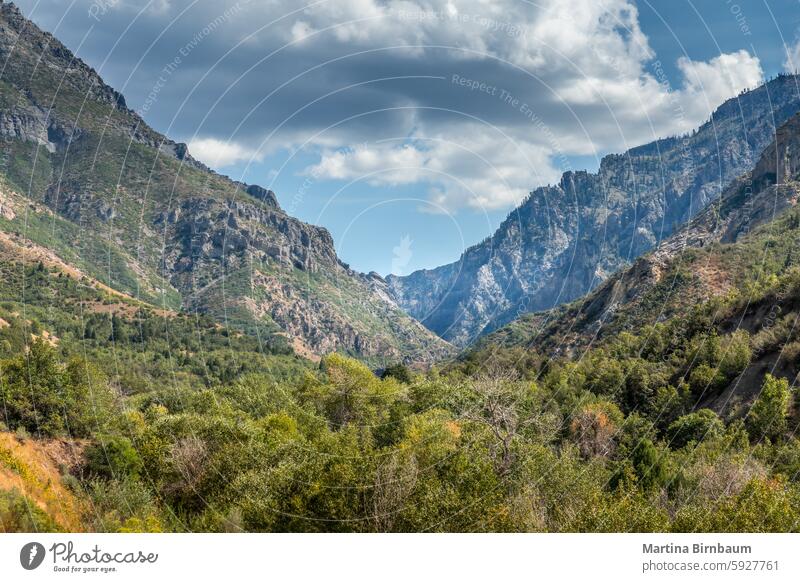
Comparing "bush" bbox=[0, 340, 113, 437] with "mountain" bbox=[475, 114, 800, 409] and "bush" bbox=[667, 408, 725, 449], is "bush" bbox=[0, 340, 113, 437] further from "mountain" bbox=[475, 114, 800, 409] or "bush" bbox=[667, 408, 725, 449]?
"mountain" bbox=[475, 114, 800, 409]

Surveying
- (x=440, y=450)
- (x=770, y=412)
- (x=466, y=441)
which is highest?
(x=770, y=412)

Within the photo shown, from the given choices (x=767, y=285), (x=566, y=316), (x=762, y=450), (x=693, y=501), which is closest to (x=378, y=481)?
(x=693, y=501)

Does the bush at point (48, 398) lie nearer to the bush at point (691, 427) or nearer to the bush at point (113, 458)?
the bush at point (113, 458)

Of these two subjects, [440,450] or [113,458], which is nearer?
[440,450]

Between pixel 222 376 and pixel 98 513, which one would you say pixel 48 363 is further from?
pixel 222 376

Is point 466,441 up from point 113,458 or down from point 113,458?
up

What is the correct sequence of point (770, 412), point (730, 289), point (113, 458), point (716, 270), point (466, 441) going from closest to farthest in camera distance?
point (466, 441) → point (113, 458) → point (770, 412) → point (730, 289) → point (716, 270)

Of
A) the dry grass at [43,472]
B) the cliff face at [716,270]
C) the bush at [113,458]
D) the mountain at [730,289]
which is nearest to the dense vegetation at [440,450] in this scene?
the bush at [113,458]

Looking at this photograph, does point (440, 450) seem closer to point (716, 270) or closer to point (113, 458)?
point (113, 458)

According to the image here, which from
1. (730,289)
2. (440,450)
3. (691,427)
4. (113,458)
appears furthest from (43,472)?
(730,289)
